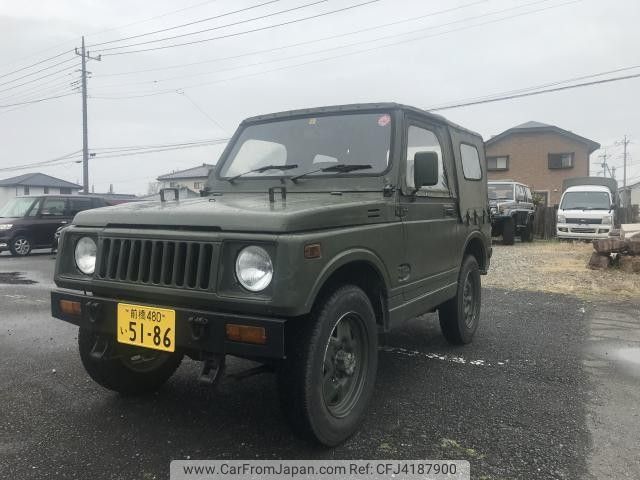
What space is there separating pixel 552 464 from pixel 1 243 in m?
14.3

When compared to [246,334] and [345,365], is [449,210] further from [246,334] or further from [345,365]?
[246,334]

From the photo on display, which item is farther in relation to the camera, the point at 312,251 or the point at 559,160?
the point at 559,160

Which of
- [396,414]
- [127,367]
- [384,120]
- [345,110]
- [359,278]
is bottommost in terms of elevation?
[396,414]

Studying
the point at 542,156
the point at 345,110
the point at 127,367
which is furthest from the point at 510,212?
the point at 542,156

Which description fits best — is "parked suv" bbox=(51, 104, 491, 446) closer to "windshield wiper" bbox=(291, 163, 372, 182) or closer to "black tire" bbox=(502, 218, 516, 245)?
"windshield wiper" bbox=(291, 163, 372, 182)

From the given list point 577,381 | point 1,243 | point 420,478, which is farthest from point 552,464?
point 1,243

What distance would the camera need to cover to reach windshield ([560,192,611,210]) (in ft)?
51.4

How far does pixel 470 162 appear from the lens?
16.0 ft

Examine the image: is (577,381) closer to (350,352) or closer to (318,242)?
(350,352)

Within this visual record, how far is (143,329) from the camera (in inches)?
102

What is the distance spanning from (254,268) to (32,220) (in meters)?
13.4

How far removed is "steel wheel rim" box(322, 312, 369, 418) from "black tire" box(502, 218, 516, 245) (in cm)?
1325

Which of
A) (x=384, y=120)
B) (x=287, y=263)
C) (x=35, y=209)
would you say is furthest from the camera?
(x=35, y=209)

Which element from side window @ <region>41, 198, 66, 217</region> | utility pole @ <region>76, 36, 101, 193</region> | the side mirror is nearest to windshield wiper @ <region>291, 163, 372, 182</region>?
the side mirror
